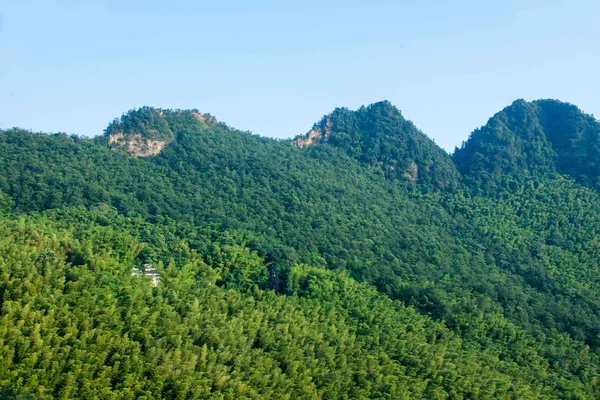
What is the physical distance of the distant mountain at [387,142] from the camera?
59.3 meters

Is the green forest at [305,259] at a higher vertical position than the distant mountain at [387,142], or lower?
lower

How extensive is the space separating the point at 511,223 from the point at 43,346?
129 ft

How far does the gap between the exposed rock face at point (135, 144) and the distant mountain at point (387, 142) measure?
1438cm

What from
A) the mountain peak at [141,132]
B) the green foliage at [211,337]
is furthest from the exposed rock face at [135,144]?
the green foliage at [211,337]

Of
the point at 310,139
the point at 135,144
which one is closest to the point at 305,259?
the point at 135,144

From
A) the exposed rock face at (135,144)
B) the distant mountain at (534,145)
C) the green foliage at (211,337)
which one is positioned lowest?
the green foliage at (211,337)

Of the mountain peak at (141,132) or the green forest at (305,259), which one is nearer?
the green forest at (305,259)

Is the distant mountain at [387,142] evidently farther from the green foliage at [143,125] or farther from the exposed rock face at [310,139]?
the green foliage at [143,125]

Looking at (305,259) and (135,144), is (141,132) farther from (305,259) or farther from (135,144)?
(305,259)

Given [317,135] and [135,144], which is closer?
[135,144]

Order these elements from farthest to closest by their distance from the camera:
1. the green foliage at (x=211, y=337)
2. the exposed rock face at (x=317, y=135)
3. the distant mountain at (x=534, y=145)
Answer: the exposed rock face at (x=317, y=135)
the distant mountain at (x=534, y=145)
the green foliage at (x=211, y=337)

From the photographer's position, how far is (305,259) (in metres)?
40.2

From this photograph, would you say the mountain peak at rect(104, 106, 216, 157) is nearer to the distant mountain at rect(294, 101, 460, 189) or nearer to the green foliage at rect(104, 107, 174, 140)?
the green foliage at rect(104, 107, 174, 140)

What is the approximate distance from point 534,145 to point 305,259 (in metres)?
32.2
